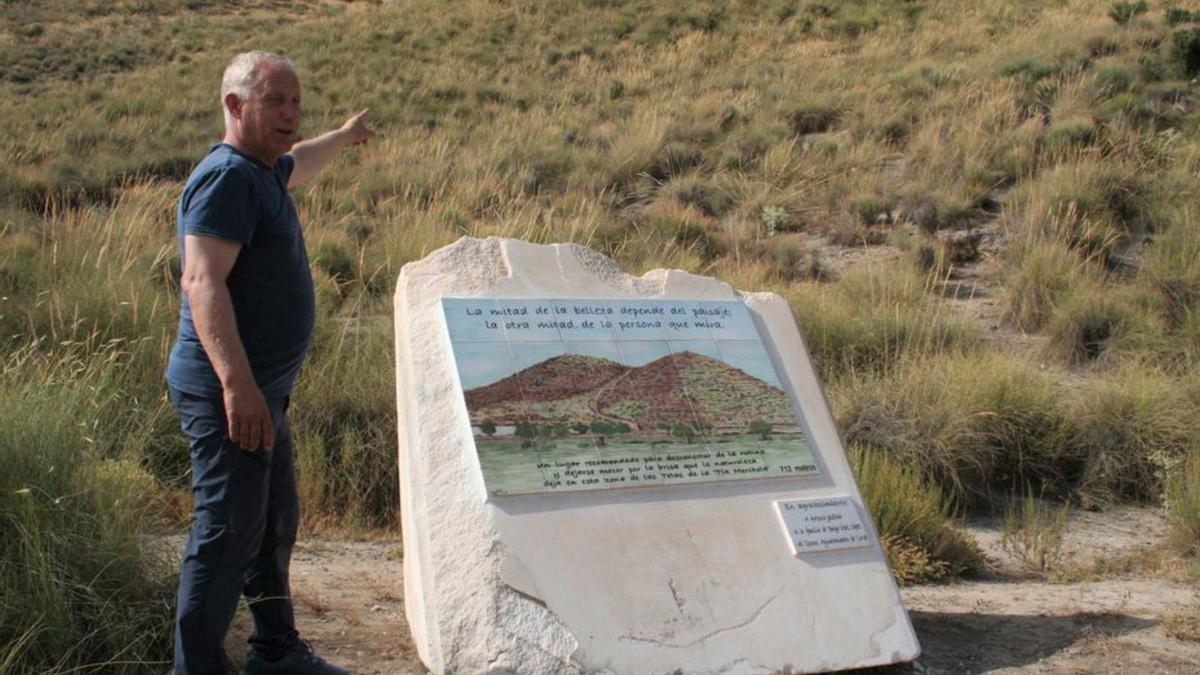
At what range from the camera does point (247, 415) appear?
318 centimetres

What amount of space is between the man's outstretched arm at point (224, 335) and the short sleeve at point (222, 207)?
0.03 m

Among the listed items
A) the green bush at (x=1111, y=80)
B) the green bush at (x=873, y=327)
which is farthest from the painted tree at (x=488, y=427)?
the green bush at (x=1111, y=80)

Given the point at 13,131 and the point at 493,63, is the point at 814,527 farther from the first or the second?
the point at 493,63

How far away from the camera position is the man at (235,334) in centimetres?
320

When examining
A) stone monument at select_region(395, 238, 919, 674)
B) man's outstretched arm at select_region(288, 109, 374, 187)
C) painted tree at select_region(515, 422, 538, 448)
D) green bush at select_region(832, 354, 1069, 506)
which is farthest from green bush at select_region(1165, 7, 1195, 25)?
painted tree at select_region(515, 422, 538, 448)

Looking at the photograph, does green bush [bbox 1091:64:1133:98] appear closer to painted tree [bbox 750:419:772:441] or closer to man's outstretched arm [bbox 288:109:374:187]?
painted tree [bbox 750:419:772:441]

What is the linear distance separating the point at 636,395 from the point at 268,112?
1.68 m

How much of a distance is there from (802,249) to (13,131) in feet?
42.3

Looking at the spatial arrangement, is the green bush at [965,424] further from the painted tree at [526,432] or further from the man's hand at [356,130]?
the man's hand at [356,130]

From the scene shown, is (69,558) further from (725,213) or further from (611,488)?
(725,213)

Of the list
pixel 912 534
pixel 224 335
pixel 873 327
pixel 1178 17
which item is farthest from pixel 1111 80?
pixel 224 335

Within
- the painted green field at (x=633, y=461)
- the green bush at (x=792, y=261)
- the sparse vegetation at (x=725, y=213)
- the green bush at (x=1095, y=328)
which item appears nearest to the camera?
the painted green field at (x=633, y=461)

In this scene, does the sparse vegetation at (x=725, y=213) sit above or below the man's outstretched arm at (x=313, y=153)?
below

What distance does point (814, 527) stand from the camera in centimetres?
426
